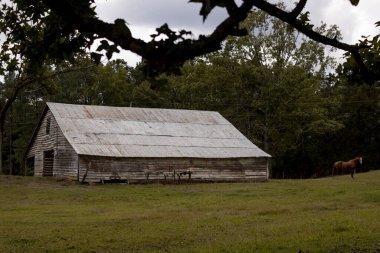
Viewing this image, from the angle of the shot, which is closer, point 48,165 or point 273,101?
point 48,165

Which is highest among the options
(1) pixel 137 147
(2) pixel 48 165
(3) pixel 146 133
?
(3) pixel 146 133

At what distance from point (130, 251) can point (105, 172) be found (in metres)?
30.1

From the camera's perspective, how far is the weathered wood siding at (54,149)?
4325cm

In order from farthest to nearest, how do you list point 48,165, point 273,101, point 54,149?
point 273,101
point 48,165
point 54,149

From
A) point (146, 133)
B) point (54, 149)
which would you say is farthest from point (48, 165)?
point (146, 133)

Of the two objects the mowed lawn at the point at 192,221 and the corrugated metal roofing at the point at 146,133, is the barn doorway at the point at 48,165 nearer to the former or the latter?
the corrugated metal roofing at the point at 146,133

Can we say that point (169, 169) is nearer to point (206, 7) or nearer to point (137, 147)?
point (137, 147)

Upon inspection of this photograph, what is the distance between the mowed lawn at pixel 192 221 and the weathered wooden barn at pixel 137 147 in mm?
7787

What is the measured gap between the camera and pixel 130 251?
13094mm

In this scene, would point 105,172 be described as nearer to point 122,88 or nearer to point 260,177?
point 260,177

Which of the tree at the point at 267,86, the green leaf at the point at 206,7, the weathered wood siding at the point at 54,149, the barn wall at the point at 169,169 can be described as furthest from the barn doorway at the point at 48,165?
the green leaf at the point at 206,7

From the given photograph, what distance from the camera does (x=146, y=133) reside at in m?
48.2

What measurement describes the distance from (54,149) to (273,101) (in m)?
27.1

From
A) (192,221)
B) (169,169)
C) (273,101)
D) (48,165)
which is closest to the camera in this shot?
(192,221)
